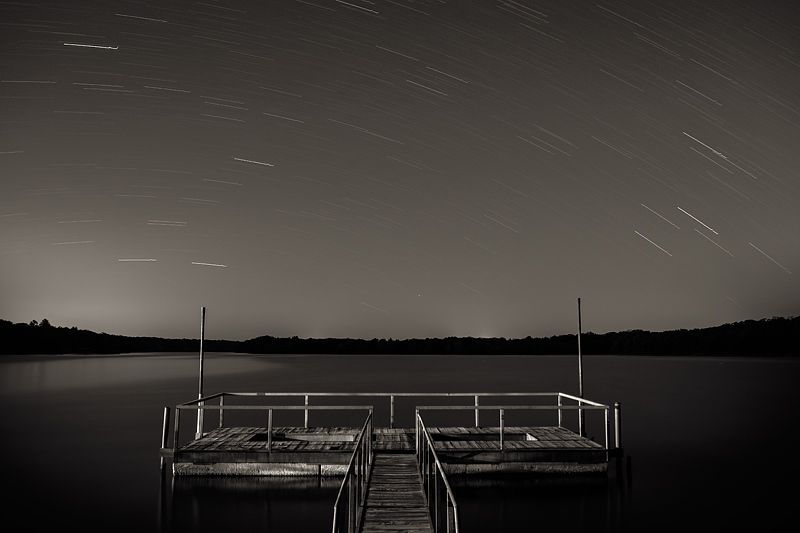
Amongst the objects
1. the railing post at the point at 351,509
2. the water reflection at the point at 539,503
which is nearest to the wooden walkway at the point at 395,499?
the railing post at the point at 351,509

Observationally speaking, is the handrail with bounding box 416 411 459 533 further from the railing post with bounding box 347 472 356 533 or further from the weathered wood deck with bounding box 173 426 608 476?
the weathered wood deck with bounding box 173 426 608 476

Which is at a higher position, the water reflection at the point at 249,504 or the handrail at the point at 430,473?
the handrail at the point at 430,473

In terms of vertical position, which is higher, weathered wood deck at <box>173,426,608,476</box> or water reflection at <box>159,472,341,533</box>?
weathered wood deck at <box>173,426,608,476</box>

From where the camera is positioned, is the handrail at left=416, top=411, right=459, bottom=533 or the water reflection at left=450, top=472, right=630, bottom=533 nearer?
the handrail at left=416, top=411, right=459, bottom=533

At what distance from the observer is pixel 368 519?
30.9ft

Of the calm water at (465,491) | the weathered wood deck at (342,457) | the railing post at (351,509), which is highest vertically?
the railing post at (351,509)

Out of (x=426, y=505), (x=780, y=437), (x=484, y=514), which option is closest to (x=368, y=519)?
(x=426, y=505)

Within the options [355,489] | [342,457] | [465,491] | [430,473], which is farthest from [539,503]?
[355,489]

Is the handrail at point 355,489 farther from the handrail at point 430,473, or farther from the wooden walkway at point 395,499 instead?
the handrail at point 430,473

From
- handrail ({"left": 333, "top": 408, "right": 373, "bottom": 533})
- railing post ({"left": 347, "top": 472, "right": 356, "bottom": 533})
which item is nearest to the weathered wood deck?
handrail ({"left": 333, "top": 408, "right": 373, "bottom": 533})

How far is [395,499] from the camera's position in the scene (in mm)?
10547

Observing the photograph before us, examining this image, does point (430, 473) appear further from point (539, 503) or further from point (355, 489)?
point (539, 503)

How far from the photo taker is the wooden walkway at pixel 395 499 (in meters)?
9.11

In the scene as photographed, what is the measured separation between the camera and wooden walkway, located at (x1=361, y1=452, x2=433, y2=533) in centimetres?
911
